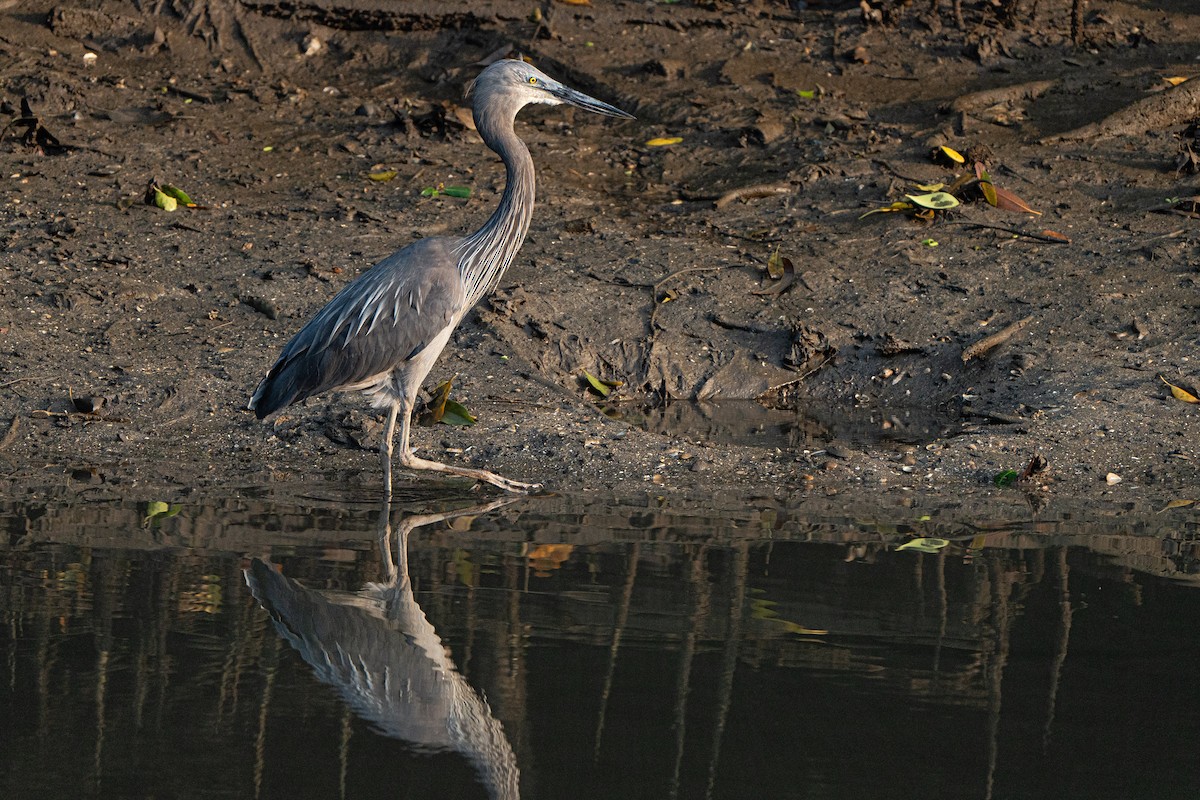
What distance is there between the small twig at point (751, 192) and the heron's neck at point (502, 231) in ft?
8.25

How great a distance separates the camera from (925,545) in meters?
5.37

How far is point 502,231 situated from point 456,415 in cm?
96

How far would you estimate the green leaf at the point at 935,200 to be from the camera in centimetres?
855

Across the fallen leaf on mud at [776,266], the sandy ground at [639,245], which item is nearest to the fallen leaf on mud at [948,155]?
the sandy ground at [639,245]

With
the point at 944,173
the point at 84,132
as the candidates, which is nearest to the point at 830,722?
the point at 944,173

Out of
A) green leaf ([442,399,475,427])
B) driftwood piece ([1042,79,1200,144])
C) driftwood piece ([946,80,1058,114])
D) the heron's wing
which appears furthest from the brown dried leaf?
the heron's wing

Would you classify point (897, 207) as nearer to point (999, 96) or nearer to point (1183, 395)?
point (999, 96)

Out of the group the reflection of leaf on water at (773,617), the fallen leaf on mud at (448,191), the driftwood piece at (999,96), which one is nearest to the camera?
the reflection of leaf on water at (773,617)

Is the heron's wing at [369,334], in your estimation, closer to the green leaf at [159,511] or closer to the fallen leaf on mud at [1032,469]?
the green leaf at [159,511]

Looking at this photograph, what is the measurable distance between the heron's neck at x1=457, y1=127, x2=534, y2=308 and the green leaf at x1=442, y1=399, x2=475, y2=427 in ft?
1.81

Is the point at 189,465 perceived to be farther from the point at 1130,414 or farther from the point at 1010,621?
the point at 1130,414

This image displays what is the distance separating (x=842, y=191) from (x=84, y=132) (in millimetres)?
5140

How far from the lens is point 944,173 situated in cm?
912

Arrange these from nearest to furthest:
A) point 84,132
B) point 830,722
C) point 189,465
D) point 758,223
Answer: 1. point 830,722
2. point 189,465
3. point 758,223
4. point 84,132
